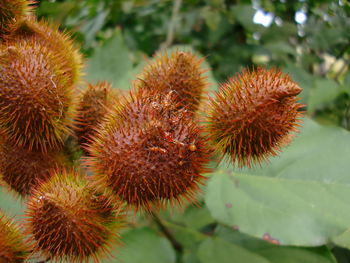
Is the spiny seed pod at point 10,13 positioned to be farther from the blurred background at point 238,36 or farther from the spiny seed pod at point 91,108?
the blurred background at point 238,36

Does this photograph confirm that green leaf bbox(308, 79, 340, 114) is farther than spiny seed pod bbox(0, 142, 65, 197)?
Yes

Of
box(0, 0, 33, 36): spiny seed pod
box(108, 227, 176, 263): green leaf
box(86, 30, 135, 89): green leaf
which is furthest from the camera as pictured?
box(86, 30, 135, 89): green leaf

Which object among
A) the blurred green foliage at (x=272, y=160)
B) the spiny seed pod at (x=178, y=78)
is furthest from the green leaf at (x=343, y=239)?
the spiny seed pod at (x=178, y=78)

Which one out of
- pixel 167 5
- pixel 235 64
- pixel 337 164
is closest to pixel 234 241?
pixel 337 164

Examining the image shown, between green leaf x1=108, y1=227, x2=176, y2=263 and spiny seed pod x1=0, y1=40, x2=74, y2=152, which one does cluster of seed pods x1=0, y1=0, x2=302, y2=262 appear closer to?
spiny seed pod x1=0, y1=40, x2=74, y2=152

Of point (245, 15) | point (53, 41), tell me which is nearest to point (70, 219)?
point (53, 41)

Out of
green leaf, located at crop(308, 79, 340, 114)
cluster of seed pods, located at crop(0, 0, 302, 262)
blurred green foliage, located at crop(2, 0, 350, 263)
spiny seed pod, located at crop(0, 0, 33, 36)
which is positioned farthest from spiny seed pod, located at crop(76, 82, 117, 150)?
green leaf, located at crop(308, 79, 340, 114)
